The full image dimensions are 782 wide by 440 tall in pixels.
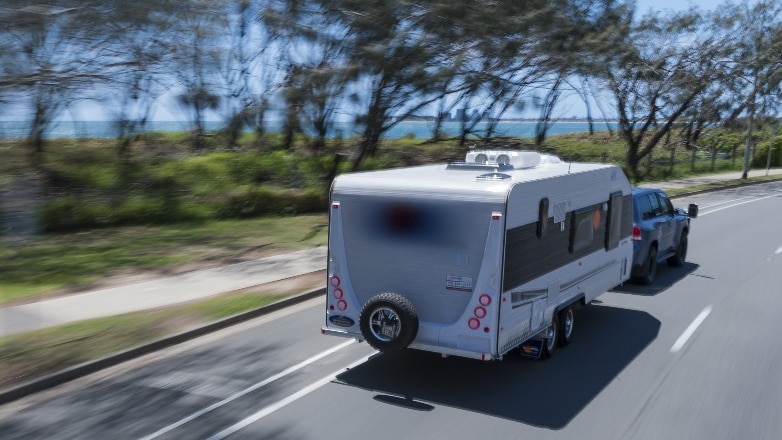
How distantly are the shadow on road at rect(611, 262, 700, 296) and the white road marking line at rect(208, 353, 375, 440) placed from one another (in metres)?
6.49

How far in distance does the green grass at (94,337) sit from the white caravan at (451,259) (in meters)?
2.80

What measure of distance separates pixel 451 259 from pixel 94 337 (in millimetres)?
4898

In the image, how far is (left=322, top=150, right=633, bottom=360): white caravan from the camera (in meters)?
8.50

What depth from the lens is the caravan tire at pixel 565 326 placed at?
34.0ft

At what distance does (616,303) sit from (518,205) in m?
5.58

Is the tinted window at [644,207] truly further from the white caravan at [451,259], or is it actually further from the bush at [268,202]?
the bush at [268,202]

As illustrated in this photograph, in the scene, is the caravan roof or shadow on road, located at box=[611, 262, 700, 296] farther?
shadow on road, located at box=[611, 262, 700, 296]

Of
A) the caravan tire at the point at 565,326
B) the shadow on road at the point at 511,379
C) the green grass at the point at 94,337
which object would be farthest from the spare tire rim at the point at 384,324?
the green grass at the point at 94,337

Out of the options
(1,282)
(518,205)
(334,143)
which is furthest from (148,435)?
(334,143)

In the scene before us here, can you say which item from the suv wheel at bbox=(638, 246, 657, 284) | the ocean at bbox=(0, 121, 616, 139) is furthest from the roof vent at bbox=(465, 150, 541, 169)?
the ocean at bbox=(0, 121, 616, 139)

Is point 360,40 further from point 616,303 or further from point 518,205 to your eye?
point 518,205

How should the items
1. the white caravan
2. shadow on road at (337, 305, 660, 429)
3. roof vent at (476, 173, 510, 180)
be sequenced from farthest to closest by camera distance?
1. roof vent at (476, 173, 510, 180)
2. the white caravan
3. shadow on road at (337, 305, 660, 429)

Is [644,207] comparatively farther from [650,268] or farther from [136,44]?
[136,44]

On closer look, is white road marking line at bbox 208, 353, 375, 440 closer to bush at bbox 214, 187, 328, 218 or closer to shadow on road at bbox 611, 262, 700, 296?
shadow on road at bbox 611, 262, 700, 296
